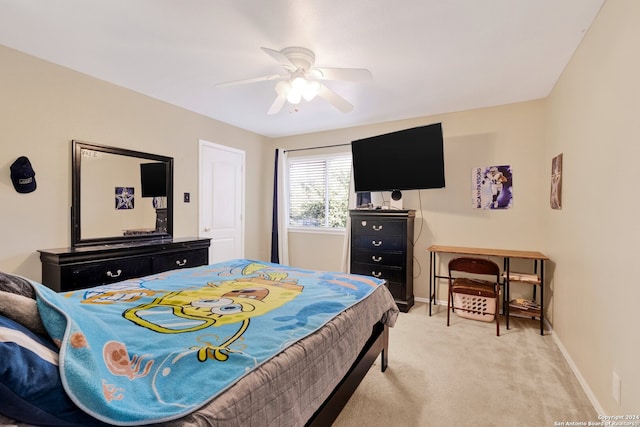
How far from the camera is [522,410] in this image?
6.15ft

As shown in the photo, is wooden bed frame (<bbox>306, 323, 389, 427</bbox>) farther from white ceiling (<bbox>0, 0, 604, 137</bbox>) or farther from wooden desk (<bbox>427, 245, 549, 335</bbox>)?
white ceiling (<bbox>0, 0, 604, 137</bbox>)

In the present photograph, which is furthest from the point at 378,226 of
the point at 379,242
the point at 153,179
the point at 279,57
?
the point at 153,179

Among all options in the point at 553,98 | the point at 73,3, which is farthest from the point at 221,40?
the point at 553,98

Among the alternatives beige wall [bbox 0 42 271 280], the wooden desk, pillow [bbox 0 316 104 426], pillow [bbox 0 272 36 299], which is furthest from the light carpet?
beige wall [bbox 0 42 271 280]

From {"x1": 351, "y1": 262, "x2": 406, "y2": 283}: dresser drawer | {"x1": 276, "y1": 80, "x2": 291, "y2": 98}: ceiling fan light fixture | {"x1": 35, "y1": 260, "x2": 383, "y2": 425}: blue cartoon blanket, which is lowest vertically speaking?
{"x1": 351, "y1": 262, "x2": 406, "y2": 283}: dresser drawer

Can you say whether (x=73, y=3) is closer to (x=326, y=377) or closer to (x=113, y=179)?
(x=113, y=179)

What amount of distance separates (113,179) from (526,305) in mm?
4601

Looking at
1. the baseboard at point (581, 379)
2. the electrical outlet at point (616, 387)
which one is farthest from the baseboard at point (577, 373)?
the electrical outlet at point (616, 387)

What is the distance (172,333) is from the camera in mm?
1229

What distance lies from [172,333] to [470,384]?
2071mm

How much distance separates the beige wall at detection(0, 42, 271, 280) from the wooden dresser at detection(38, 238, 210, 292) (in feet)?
0.69

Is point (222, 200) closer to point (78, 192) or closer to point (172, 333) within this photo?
point (78, 192)

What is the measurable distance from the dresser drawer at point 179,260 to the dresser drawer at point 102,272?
0.33ft

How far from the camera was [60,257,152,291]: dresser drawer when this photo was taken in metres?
2.46
